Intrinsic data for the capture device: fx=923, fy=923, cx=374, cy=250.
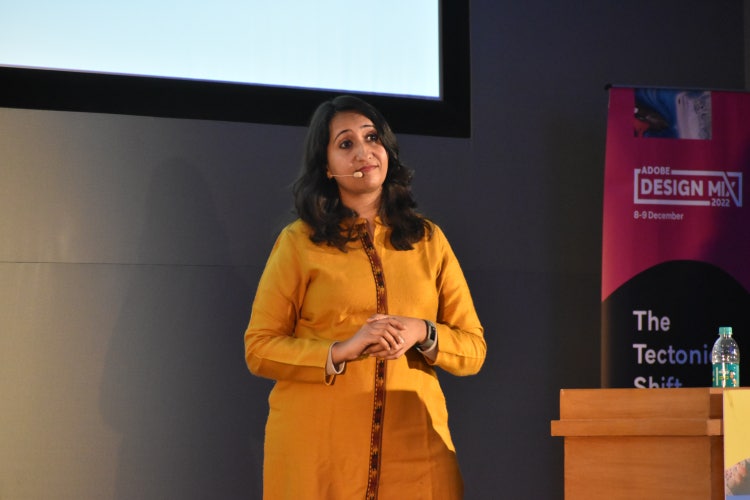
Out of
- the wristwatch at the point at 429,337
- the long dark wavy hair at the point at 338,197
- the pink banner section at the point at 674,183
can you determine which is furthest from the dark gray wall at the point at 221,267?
the wristwatch at the point at 429,337

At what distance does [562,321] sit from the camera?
4379 mm

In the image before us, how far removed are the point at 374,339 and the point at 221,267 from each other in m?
1.90

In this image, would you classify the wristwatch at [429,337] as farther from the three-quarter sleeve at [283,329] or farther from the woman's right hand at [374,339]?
the three-quarter sleeve at [283,329]

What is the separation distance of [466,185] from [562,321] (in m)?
0.79

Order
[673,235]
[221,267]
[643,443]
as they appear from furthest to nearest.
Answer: [673,235], [221,267], [643,443]

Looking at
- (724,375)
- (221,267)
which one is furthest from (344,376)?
(221,267)

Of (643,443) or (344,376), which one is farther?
(344,376)

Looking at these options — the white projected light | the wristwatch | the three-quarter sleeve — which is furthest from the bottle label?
the white projected light

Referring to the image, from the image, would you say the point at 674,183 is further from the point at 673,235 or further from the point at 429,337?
the point at 429,337

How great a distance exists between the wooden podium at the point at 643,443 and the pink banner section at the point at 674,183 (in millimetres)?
2134

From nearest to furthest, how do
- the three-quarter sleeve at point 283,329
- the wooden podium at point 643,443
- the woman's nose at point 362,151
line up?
the wooden podium at point 643,443, the three-quarter sleeve at point 283,329, the woman's nose at point 362,151

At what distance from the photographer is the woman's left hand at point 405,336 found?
214cm

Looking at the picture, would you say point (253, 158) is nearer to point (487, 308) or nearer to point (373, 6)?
point (373, 6)

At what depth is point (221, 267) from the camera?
390cm
